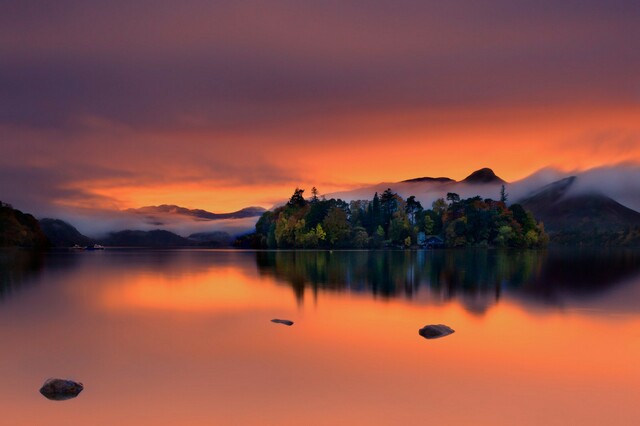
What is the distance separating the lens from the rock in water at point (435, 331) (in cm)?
3219

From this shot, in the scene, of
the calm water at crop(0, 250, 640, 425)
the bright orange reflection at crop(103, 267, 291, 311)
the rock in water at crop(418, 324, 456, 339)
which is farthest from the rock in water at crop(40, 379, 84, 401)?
the bright orange reflection at crop(103, 267, 291, 311)

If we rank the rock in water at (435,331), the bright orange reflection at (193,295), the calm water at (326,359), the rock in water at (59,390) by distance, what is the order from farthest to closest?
the bright orange reflection at (193,295) < the rock in water at (435,331) < the rock in water at (59,390) < the calm water at (326,359)

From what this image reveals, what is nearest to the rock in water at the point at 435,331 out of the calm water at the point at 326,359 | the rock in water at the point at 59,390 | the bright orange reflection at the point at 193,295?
the calm water at the point at 326,359

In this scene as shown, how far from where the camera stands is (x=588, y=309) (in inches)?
1786

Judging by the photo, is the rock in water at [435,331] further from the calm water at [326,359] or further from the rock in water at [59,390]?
the rock in water at [59,390]

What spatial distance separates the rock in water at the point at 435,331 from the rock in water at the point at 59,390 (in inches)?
797

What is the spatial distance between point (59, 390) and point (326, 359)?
1291 cm

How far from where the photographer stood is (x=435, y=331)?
32.5 meters

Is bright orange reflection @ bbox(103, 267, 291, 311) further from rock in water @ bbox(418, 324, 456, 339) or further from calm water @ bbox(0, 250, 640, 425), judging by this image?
rock in water @ bbox(418, 324, 456, 339)

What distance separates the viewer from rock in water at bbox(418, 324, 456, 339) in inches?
1267

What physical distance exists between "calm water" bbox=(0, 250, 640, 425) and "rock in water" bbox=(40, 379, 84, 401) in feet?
1.00

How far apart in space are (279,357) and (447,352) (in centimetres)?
920

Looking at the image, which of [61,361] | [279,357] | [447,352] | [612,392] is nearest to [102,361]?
[61,361]

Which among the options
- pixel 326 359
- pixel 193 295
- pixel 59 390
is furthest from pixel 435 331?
pixel 193 295
